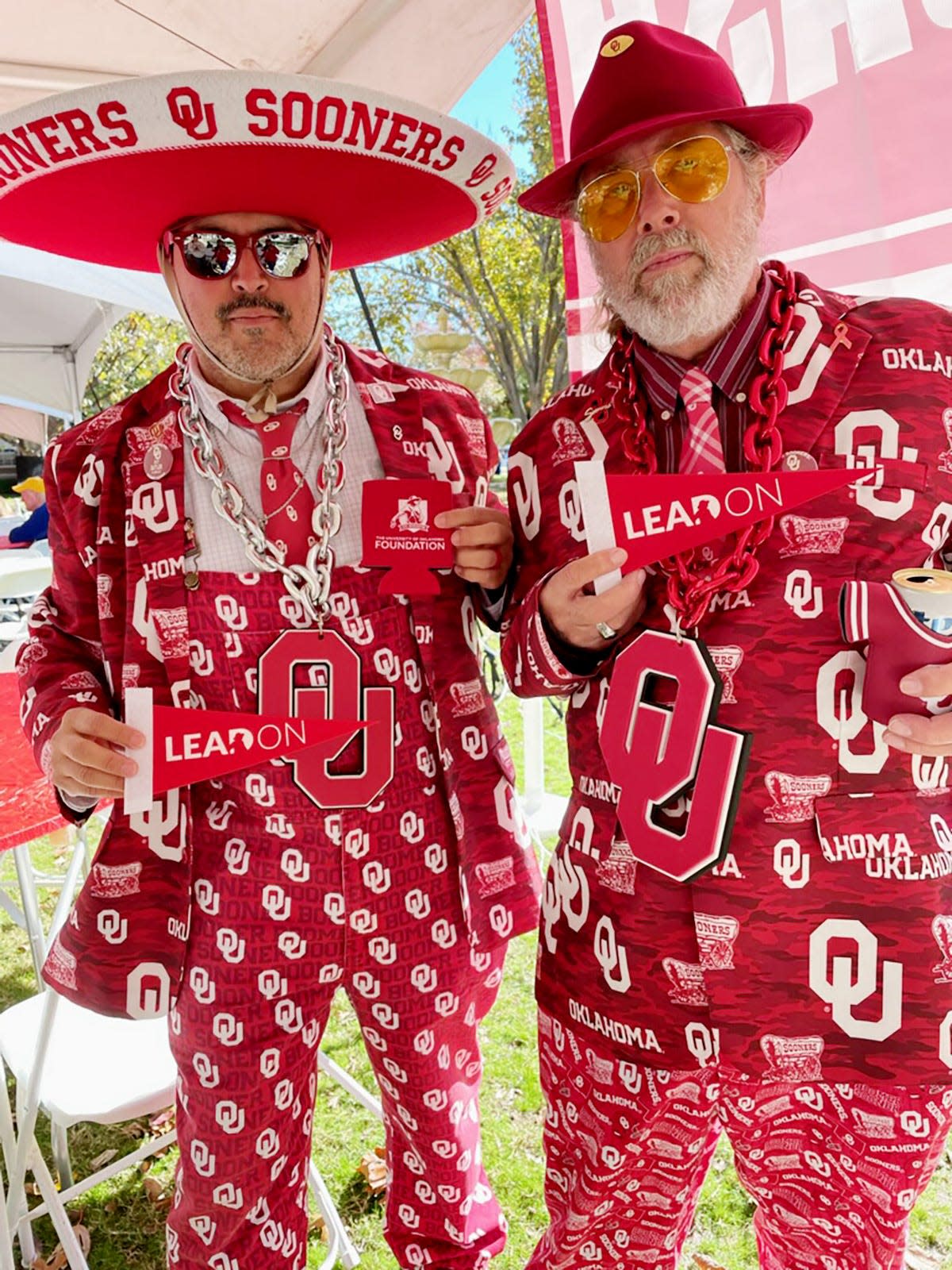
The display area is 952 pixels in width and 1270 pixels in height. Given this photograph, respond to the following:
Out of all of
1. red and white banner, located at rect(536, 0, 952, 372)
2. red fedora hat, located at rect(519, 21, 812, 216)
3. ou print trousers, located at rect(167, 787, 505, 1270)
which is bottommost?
ou print trousers, located at rect(167, 787, 505, 1270)

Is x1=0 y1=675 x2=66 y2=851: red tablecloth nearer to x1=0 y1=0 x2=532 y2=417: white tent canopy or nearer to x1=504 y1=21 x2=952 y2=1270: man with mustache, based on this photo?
x1=504 y1=21 x2=952 y2=1270: man with mustache

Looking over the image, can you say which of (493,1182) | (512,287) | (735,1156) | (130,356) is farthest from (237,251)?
(130,356)

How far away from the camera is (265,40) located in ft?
10.2

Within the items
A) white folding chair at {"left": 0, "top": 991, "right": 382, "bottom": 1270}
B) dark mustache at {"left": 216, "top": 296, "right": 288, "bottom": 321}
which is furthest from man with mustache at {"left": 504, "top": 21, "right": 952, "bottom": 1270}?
white folding chair at {"left": 0, "top": 991, "right": 382, "bottom": 1270}

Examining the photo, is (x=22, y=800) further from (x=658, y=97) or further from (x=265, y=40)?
(x=265, y=40)

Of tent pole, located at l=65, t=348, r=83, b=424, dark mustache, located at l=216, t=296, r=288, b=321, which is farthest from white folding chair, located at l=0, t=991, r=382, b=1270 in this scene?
tent pole, located at l=65, t=348, r=83, b=424

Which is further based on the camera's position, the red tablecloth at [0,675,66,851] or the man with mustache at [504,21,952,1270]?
the red tablecloth at [0,675,66,851]

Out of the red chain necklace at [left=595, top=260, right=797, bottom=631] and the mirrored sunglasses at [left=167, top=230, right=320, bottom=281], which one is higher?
the mirrored sunglasses at [left=167, top=230, right=320, bottom=281]

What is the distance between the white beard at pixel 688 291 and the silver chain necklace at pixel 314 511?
62 centimetres

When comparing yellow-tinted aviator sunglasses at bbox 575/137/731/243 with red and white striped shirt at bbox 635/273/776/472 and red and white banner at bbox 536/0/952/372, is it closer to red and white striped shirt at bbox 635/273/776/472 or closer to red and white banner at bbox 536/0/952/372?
red and white striped shirt at bbox 635/273/776/472

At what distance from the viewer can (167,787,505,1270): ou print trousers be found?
1.70 metres

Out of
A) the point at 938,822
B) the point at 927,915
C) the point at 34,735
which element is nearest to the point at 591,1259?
the point at 927,915

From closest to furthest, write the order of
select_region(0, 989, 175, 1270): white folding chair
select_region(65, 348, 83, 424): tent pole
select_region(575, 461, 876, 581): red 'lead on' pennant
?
select_region(575, 461, 876, 581): red 'lead on' pennant, select_region(0, 989, 175, 1270): white folding chair, select_region(65, 348, 83, 424): tent pole

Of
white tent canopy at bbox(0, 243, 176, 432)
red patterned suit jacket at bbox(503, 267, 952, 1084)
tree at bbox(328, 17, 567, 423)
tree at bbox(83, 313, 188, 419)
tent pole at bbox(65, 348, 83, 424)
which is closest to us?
red patterned suit jacket at bbox(503, 267, 952, 1084)
